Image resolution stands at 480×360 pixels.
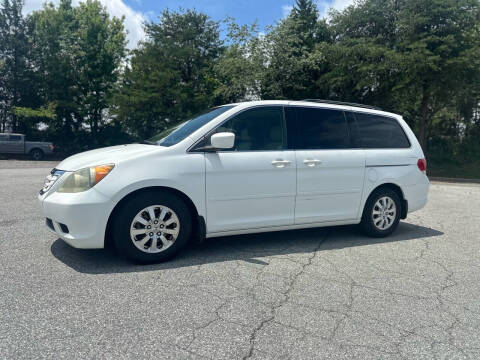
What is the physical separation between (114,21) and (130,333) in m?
39.2

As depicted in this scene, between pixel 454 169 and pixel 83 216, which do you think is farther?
pixel 454 169

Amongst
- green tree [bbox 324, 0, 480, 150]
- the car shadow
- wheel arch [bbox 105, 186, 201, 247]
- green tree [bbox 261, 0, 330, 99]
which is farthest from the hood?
green tree [bbox 261, 0, 330, 99]

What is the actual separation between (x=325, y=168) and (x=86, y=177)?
282 cm

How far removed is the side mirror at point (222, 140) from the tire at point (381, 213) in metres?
2.38

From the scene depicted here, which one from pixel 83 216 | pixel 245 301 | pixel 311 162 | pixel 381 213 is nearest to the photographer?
pixel 245 301

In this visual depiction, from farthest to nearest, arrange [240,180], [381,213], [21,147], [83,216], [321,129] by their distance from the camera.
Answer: [21,147]
[381,213]
[321,129]
[240,180]
[83,216]

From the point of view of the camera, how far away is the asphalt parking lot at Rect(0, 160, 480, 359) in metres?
2.37

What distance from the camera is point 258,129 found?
436cm

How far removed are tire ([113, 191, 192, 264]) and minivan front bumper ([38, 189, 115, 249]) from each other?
0.15 metres

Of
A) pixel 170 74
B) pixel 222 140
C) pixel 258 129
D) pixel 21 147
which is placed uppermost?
pixel 170 74

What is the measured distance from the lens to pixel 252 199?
4.18 meters

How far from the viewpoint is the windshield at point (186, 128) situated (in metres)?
4.19

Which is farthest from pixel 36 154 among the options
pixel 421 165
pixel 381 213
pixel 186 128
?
pixel 421 165

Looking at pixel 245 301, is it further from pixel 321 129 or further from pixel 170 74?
pixel 170 74
